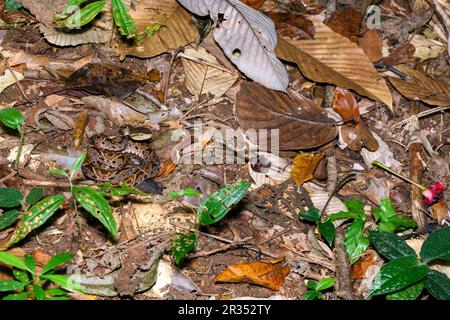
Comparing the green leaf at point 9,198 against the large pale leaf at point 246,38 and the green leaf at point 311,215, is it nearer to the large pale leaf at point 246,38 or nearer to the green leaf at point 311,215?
the green leaf at point 311,215

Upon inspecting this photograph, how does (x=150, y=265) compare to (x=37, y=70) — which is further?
(x=37, y=70)

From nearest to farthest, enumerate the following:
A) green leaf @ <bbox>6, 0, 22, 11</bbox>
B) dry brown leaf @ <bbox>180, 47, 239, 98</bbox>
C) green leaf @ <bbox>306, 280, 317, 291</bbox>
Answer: green leaf @ <bbox>306, 280, 317, 291</bbox>, dry brown leaf @ <bbox>180, 47, 239, 98</bbox>, green leaf @ <bbox>6, 0, 22, 11</bbox>

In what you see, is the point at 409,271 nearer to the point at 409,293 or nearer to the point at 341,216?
the point at 409,293

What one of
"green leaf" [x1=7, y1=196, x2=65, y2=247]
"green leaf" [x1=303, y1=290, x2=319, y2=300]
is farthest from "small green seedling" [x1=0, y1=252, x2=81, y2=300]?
"green leaf" [x1=303, y1=290, x2=319, y2=300]

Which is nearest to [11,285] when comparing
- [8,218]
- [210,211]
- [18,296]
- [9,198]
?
[18,296]

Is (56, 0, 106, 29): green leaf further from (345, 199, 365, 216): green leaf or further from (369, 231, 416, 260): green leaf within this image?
(369, 231, 416, 260): green leaf
